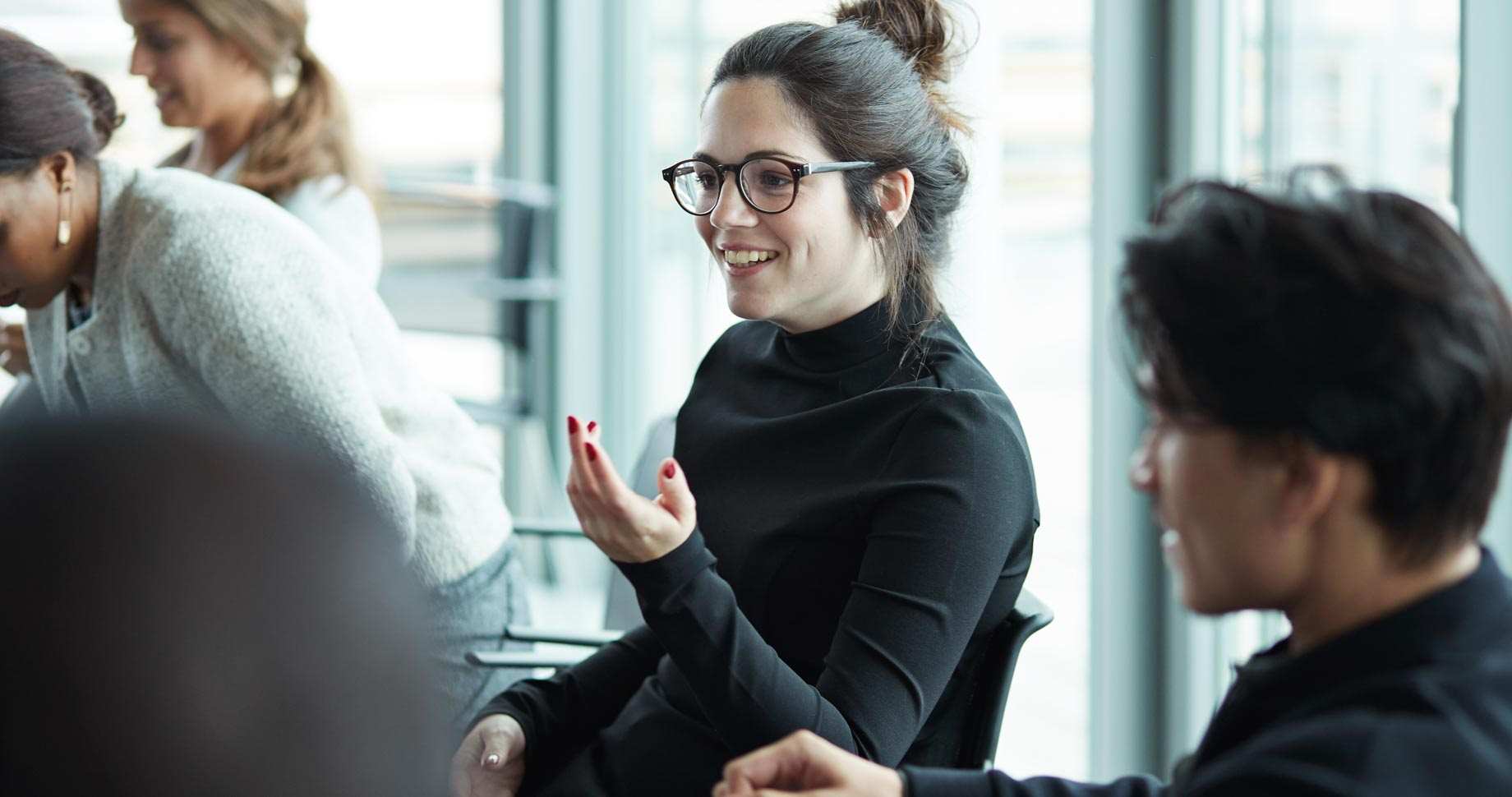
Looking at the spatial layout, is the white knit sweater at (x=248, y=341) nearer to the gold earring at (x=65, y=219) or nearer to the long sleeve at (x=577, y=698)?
the gold earring at (x=65, y=219)

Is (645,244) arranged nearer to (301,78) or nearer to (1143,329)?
(301,78)

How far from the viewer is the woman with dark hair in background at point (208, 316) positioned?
169 centimetres

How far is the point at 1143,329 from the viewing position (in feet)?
3.02

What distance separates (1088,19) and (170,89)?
161cm

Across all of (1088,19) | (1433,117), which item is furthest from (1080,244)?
(1433,117)

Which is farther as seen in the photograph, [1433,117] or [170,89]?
[170,89]

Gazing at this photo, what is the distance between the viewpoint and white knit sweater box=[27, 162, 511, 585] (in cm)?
169

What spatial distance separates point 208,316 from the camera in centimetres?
170

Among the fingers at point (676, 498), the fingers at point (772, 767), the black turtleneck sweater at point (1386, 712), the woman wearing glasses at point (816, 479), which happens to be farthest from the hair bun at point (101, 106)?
the black turtleneck sweater at point (1386, 712)

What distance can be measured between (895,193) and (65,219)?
3.23 ft

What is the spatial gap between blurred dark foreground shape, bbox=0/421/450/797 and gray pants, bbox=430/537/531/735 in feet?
4.57

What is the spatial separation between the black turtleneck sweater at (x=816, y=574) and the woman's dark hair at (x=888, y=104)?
0.33 feet

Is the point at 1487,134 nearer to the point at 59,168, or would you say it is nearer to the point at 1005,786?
the point at 1005,786

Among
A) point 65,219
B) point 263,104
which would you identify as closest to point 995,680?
point 65,219
